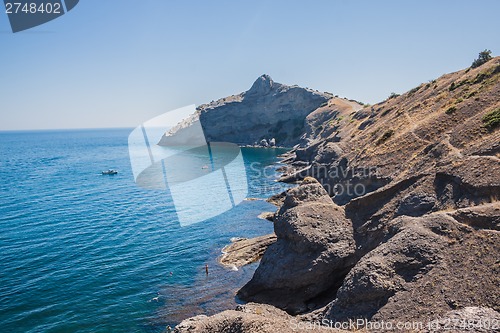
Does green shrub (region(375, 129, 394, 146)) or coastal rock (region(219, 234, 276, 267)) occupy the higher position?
green shrub (region(375, 129, 394, 146))

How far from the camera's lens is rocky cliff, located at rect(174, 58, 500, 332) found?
1742cm

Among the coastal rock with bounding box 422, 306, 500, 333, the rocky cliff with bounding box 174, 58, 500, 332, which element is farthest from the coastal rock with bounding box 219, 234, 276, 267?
the coastal rock with bounding box 422, 306, 500, 333

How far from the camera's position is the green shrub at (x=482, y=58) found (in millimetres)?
56656

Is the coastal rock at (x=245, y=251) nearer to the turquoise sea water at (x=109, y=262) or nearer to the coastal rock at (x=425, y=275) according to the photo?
the turquoise sea water at (x=109, y=262)

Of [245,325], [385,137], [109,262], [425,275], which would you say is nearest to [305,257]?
[425,275]

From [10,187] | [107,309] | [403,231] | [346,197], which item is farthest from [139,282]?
[10,187]

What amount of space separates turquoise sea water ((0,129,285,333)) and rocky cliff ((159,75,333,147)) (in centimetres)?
10794

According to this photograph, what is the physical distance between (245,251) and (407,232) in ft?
79.4

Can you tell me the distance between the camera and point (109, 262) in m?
40.0

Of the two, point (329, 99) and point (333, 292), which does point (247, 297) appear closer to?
point (333, 292)

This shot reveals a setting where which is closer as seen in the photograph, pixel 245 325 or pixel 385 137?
pixel 245 325

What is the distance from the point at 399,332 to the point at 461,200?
11.3m

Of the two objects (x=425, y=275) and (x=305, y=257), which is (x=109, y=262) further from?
(x=425, y=275)

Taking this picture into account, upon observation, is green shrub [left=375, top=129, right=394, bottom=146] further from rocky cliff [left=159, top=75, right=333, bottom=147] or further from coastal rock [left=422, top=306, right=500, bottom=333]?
rocky cliff [left=159, top=75, right=333, bottom=147]
